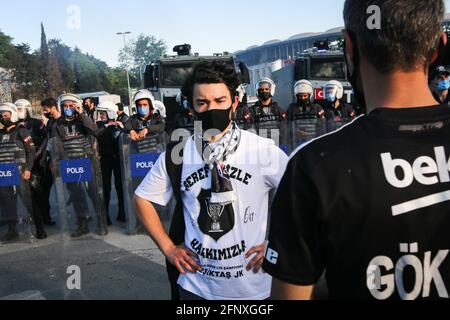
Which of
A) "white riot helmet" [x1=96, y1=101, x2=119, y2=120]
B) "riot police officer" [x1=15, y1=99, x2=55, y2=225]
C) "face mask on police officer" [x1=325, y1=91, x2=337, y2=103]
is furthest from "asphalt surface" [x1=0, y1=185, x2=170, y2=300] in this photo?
"face mask on police officer" [x1=325, y1=91, x2=337, y2=103]

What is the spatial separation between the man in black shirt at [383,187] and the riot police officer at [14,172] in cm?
653

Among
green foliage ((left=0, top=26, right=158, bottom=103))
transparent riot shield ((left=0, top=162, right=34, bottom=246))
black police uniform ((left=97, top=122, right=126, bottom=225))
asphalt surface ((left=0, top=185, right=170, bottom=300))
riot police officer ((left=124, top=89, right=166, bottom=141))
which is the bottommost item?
asphalt surface ((left=0, top=185, right=170, bottom=300))

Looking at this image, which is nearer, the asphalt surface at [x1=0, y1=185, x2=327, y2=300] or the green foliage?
the asphalt surface at [x1=0, y1=185, x2=327, y2=300]

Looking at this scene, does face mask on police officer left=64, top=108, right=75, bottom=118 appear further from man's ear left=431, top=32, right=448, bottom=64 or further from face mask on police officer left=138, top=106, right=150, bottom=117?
man's ear left=431, top=32, right=448, bottom=64

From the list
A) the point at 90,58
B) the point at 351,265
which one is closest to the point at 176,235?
the point at 351,265

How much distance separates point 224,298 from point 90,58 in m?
61.6

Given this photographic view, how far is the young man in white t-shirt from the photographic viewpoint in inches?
90.4

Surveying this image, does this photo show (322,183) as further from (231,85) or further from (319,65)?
(319,65)

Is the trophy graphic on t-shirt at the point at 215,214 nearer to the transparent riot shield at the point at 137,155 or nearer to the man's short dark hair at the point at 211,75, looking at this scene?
the man's short dark hair at the point at 211,75

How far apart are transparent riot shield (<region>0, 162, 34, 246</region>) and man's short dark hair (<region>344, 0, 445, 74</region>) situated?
22.1 ft

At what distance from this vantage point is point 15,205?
7.14 meters

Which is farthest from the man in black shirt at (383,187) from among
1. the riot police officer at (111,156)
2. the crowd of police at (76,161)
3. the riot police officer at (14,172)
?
the riot police officer at (111,156)

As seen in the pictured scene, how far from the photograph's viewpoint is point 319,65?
14102 millimetres

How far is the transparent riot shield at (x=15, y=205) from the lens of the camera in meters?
7.01
